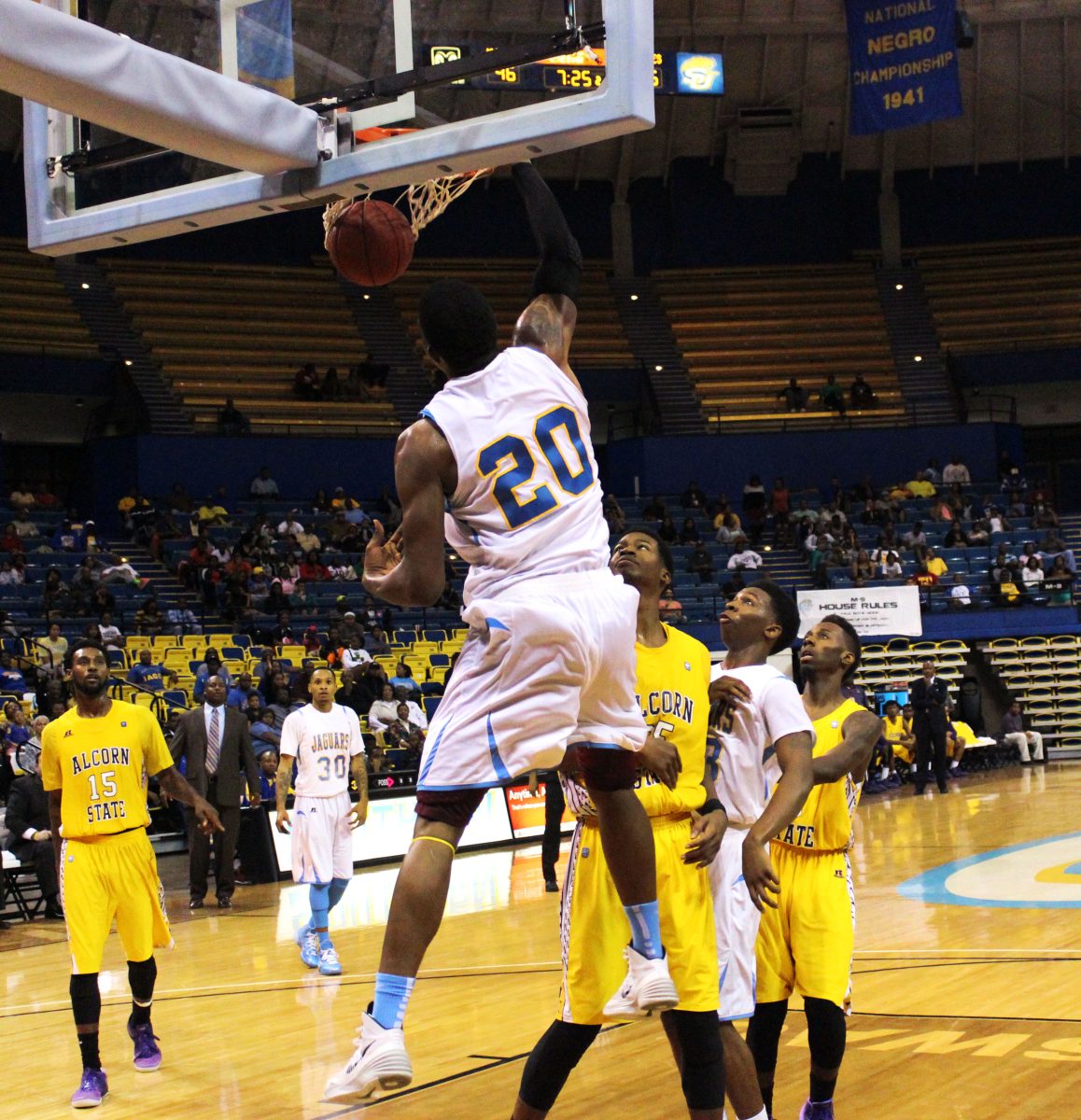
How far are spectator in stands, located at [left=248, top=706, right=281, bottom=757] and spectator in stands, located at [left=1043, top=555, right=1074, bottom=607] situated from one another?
A: 13899 millimetres

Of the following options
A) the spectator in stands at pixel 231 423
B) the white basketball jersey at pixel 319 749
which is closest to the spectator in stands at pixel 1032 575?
the spectator in stands at pixel 231 423

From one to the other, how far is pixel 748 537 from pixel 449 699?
2406 cm

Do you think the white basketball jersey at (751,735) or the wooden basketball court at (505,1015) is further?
the wooden basketball court at (505,1015)

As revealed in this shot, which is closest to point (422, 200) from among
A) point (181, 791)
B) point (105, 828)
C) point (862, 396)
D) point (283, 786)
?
point (181, 791)

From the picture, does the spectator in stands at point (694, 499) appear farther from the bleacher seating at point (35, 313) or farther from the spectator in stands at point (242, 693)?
the spectator in stands at point (242, 693)

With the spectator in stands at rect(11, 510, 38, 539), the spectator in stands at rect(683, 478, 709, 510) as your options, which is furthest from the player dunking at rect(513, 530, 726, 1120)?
the spectator in stands at rect(683, 478, 709, 510)

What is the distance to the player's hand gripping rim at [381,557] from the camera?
11.6 ft

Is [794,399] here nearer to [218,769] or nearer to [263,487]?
[263,487]

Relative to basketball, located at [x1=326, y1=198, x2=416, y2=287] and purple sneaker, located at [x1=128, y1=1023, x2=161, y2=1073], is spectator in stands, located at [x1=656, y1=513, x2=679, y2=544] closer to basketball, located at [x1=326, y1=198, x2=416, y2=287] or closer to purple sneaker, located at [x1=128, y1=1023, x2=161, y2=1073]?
purple sneaker, located at [x1=128, y1=1023, x2=161, y2=1073]

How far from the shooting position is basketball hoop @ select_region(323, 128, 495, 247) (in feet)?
15.6

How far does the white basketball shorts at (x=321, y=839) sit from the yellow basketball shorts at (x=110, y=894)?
2692 millimetres

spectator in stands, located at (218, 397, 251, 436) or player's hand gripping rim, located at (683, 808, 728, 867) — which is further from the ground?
spectator in stands, located at (218, 397, 251, 436)

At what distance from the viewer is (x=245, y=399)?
2814 cm

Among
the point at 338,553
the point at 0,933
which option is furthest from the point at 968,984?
the point at 338,553
